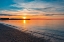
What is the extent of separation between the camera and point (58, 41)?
13547 mm

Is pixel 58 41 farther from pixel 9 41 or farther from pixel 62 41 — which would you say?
pixel 9 41

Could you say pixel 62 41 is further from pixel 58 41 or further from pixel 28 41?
pixel 28 41

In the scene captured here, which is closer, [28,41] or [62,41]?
[28,41]

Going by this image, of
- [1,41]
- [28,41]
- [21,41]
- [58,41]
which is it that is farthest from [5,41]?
[58,41]

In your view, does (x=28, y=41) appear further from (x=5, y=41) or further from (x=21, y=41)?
(x=5, y=41)

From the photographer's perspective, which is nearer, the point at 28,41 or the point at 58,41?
the point at 28,41

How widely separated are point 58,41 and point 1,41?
7.17 meters

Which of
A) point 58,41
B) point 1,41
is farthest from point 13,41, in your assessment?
point 58,41

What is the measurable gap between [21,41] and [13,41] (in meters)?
0.97

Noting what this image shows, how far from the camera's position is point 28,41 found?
1248cm

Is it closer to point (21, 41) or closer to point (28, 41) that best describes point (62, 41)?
point (28, 41)

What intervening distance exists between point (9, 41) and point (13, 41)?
466 millimetres

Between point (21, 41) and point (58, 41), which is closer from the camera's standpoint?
point (21, 41)

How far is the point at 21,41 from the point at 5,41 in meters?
1.87
